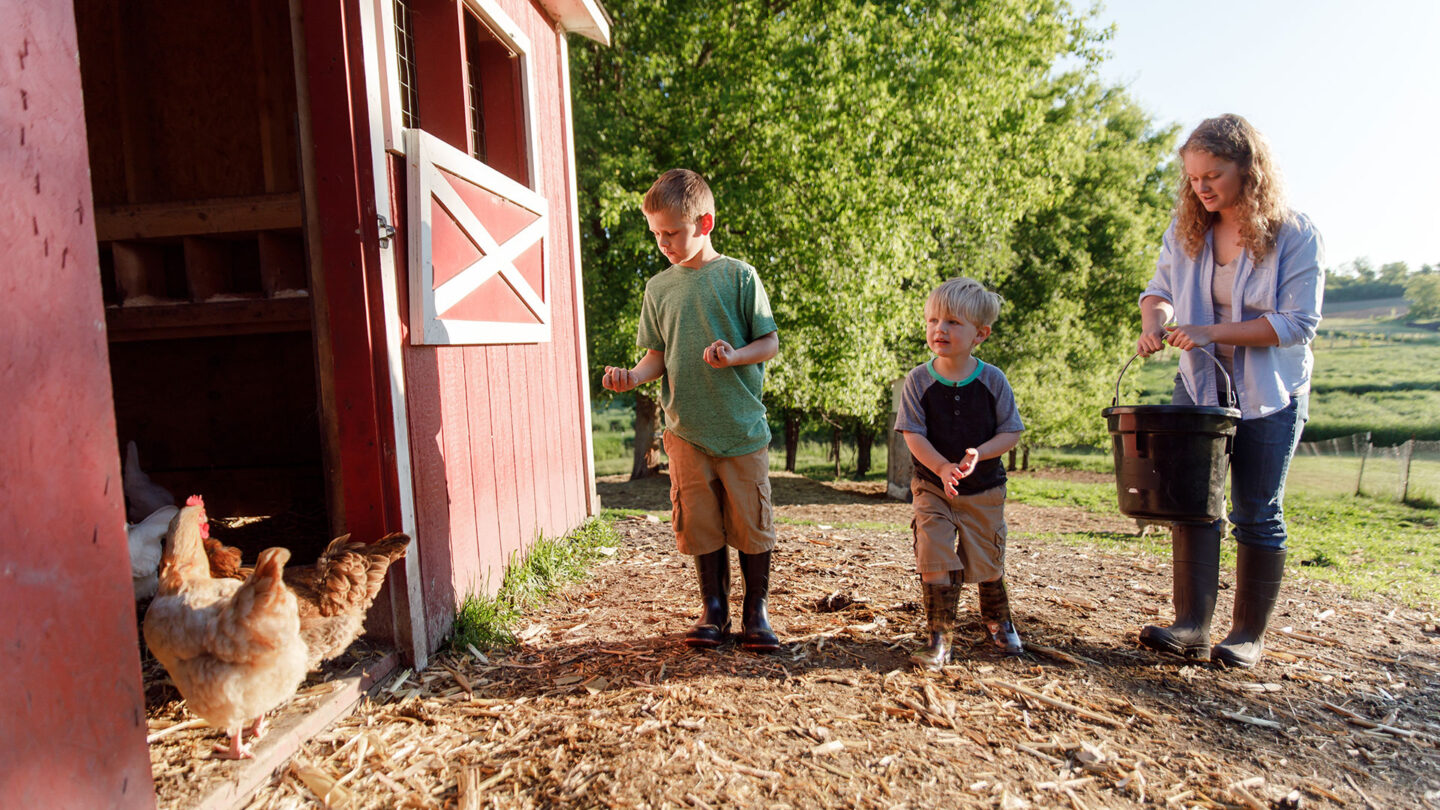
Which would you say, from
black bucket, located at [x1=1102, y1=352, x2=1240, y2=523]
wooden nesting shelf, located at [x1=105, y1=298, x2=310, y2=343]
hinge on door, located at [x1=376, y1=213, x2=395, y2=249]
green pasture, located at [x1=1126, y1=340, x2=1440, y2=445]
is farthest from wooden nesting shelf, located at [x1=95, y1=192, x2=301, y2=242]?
green pasture, located at [x1=1126, y1=340, x2=1440, y2=445]

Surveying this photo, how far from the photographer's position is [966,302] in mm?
2992

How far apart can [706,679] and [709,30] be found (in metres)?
10.5

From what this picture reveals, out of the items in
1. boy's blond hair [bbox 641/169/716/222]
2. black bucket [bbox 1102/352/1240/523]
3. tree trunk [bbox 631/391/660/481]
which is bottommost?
tree trunk [bbox 631/391/660/481]

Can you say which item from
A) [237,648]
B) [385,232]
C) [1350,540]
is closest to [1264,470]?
[385,232]

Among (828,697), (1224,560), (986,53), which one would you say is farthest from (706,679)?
(986,53)

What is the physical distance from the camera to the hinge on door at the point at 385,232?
301cm

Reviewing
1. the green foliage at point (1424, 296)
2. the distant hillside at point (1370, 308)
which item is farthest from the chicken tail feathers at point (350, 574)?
the distant hillside at point (1370, 308)

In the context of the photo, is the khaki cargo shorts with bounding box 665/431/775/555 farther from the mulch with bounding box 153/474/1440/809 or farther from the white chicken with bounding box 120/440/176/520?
the white chicken with bounding box 120/440/176/520

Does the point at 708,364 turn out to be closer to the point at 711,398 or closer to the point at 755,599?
the point at 711,398

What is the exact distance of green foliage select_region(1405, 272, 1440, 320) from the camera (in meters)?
34.9

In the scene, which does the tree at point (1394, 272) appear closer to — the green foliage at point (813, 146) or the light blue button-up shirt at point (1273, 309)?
the green foliage at point (813, 146)

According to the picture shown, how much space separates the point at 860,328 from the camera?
11.3 m

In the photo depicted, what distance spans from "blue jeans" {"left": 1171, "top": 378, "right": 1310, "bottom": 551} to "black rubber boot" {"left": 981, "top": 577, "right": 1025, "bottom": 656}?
2.97ft

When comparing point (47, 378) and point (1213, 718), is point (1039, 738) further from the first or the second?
point (47, 378)
